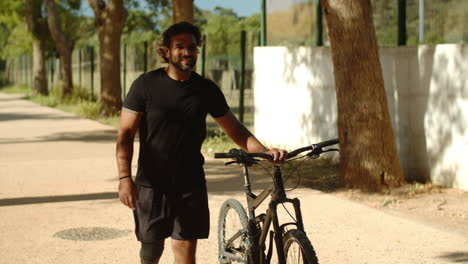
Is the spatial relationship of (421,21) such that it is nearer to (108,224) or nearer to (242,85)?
(108,224)

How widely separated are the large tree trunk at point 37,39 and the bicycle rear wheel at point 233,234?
36606mm

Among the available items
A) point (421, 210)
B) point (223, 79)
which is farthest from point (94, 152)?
point (421, 210)

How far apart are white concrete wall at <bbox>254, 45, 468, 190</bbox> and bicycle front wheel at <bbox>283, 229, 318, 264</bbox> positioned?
238 inches

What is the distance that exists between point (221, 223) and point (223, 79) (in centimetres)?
1260

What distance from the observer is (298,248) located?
4434mm

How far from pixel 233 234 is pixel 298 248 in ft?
3.65

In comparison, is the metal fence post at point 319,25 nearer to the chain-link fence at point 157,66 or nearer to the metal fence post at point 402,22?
the metal fence post at point 402,22

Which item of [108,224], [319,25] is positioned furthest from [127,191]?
[319,25]

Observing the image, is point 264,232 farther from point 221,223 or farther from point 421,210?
point 421,210

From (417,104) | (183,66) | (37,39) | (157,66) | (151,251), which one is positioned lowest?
(151,251)

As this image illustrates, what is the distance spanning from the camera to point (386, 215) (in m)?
8.70

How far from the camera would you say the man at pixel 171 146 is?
190 inches

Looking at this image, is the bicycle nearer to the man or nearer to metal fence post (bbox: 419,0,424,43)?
the man

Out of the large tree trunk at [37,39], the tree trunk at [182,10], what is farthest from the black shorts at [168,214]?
the large tree trunk at [37,39]
